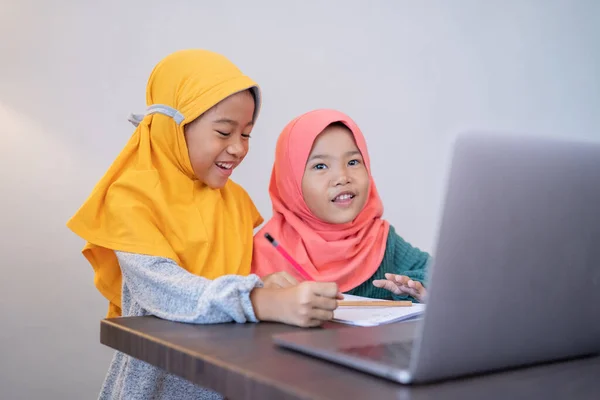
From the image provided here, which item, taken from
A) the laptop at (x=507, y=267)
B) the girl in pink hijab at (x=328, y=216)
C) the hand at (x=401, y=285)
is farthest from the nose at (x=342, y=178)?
the laptop at (x=507, y=267)

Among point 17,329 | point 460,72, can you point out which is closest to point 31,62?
point 17,329

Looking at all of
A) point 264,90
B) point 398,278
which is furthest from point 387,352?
point 264,90

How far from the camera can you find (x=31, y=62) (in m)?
1.93

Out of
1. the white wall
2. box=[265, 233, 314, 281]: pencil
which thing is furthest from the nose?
the white wall

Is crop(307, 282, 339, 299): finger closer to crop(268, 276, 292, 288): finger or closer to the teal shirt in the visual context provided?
crop(268, 276, 292, 288): finger

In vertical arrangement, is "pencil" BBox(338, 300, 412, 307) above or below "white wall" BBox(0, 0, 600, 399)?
below

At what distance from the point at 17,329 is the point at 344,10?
5.31 ft

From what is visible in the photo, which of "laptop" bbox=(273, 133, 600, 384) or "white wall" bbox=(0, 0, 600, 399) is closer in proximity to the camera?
"laptop" bbox=(273, 133, 600, 384)

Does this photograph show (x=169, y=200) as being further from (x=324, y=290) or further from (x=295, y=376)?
(x=295, y=376)

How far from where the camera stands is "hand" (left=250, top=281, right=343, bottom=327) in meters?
0.90

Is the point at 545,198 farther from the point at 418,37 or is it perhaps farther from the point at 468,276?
the point at 418,37

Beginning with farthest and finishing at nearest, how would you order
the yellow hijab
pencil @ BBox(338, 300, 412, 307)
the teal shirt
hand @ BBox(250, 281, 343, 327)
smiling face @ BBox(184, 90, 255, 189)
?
the teal shirt < smiling face @ BBox(184, 90, 255, 189) < the yellow hijab < pencil @ BBox(338, 300, 412, 307) < hand @ BBox(250, 281, 343, 327)

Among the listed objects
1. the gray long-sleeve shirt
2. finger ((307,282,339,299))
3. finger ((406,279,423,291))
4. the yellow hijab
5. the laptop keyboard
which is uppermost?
the yellow hijab

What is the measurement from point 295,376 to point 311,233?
1090 millimetres
